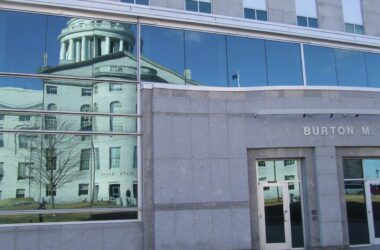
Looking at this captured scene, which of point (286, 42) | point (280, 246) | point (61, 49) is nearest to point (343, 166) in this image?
point (280, 246)

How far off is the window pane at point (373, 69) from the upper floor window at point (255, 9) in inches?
228

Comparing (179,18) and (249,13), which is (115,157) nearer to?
(179,18)

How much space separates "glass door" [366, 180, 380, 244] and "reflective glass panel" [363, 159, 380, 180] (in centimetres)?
22

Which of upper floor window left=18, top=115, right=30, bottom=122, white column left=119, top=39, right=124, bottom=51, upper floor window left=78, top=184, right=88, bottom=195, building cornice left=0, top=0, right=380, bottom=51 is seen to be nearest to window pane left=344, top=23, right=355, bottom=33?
building cornice left=0, top=0, right=380, bottom=51

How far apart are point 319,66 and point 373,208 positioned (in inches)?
230

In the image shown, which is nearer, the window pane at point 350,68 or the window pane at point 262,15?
the window pane at point 350,68

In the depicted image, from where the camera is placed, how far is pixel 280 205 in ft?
51.5

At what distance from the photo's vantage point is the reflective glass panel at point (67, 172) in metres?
13.0

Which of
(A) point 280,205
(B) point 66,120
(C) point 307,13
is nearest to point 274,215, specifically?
(A) point 280,205

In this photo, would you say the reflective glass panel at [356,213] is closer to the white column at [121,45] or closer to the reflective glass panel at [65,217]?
the reflective glass panel at [65,217]

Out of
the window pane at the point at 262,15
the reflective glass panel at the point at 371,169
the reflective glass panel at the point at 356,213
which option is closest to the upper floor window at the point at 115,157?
the reflective glass panel at the point at 356,213

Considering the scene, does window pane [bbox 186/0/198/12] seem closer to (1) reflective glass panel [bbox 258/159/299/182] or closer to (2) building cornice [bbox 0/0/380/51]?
(2) building cornice [bbox 0/0/380/51]

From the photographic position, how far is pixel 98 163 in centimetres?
1391

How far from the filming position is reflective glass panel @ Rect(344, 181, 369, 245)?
52.5 ft
